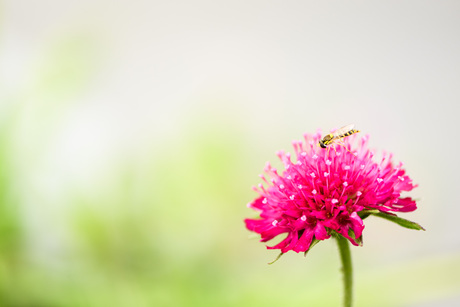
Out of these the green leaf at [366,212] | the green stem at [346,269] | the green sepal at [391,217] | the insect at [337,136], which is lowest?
the green stem at [346,269]

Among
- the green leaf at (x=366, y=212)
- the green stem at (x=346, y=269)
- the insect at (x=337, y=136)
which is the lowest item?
the green stem at (x=346, y=269)

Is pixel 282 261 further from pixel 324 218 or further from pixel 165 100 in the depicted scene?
pixel 324 218

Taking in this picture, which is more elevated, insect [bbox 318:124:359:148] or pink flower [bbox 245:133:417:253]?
insect [bbox 318:124:359:148]

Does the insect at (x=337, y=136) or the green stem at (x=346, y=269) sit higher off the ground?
the insect at (x=337, y=136)

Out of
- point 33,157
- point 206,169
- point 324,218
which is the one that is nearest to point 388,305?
point 206,169

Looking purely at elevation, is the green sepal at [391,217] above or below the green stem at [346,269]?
above
